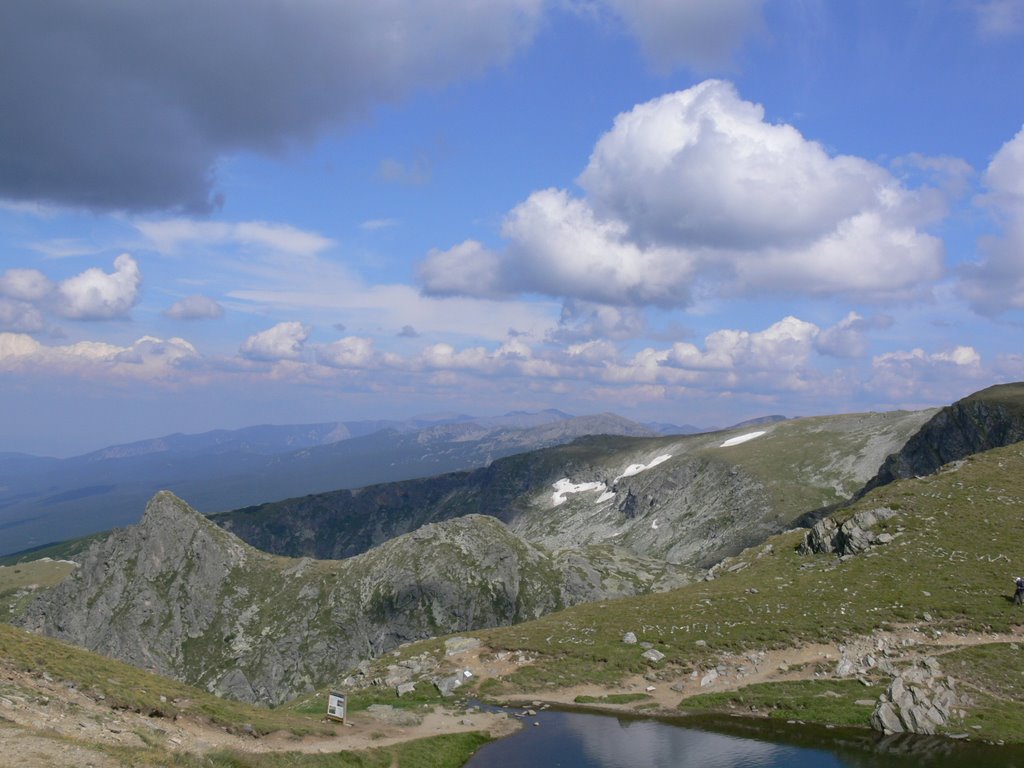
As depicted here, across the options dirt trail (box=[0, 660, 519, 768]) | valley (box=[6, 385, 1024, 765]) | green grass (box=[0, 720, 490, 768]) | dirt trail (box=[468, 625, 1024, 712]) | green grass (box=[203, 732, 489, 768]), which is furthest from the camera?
dirt trail (box=[468, 625, 1024, 712])

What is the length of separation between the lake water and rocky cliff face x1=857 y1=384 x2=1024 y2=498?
146710 millimetres

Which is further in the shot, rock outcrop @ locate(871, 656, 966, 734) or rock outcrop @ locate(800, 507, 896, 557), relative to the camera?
rock outcrop @ locate(800, 507, 896, 557)

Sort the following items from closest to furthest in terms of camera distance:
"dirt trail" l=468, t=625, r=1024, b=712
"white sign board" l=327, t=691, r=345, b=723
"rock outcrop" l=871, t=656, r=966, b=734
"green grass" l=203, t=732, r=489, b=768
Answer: "green grass" l=203, t=732, r=489, b=768, "rock outcrop" l=871, t=656, r=966, b=734, "white sign board" l=327, t=691, r=345, b=723, "dirt trail" l=468, t=625, r=1024, b=712

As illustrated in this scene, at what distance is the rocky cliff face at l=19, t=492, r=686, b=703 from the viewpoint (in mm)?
138175

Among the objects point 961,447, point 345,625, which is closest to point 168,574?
point 345,625

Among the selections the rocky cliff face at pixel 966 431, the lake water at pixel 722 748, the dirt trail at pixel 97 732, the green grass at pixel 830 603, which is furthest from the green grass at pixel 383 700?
the rocky cliff face at pixel 966 431

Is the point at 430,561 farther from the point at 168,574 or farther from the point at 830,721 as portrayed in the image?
the point at 830,721

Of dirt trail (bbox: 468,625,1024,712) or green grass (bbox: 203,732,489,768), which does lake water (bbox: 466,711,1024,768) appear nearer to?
green grass (bbox: 203,732,489,768)

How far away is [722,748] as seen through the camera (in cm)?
4250

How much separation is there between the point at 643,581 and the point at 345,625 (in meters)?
73.2

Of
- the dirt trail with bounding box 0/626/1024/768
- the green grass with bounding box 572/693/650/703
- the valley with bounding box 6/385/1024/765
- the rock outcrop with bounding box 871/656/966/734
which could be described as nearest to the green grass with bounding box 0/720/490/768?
the dirt trail with bounding box 0/626/1024/768

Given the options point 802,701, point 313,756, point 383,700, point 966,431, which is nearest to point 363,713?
point 383,700

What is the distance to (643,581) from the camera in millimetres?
157875

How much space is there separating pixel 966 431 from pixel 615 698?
6938 inches
